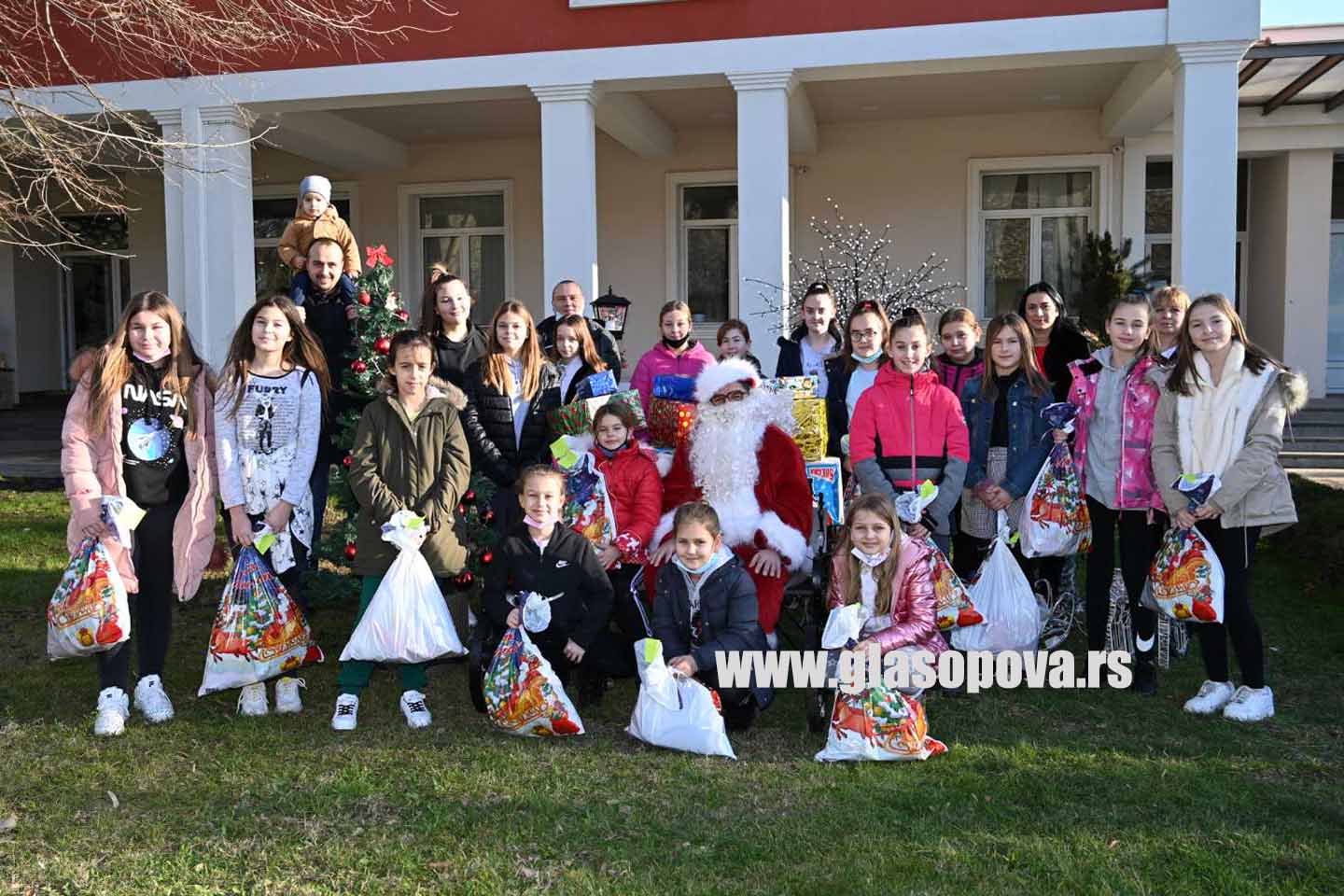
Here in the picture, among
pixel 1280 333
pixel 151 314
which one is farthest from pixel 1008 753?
pixel 1280 333

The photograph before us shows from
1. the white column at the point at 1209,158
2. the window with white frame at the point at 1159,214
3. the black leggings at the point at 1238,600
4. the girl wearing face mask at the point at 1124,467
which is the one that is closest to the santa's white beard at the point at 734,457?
the girl wearing face mask at the point at 1124,467

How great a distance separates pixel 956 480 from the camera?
5000 millimetres

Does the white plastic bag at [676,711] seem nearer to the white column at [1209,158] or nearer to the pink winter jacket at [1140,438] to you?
the pink winter jacket at [1140,438]

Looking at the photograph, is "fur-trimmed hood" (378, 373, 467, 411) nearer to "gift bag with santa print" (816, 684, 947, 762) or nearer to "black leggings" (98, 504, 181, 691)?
"black leggings" (98, 504, 181, 691)

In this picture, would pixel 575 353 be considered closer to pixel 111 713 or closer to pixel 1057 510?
pixel 1057 510

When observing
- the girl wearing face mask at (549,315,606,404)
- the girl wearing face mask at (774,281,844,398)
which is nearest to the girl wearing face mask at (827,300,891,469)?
the girl wearing face mask at (774,281,844,398)

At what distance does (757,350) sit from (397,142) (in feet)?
21.3

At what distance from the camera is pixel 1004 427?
5301 millimetres

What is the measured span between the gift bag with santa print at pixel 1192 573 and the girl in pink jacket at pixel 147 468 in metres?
3.99

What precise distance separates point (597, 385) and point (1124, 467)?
244 cm

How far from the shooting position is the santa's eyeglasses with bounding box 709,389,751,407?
5119 mm

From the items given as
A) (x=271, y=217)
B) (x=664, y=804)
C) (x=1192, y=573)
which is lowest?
(x=664, y=804)

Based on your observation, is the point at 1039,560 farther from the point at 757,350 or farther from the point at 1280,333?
the point at 1280,333

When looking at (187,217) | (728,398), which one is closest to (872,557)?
(728,398)
